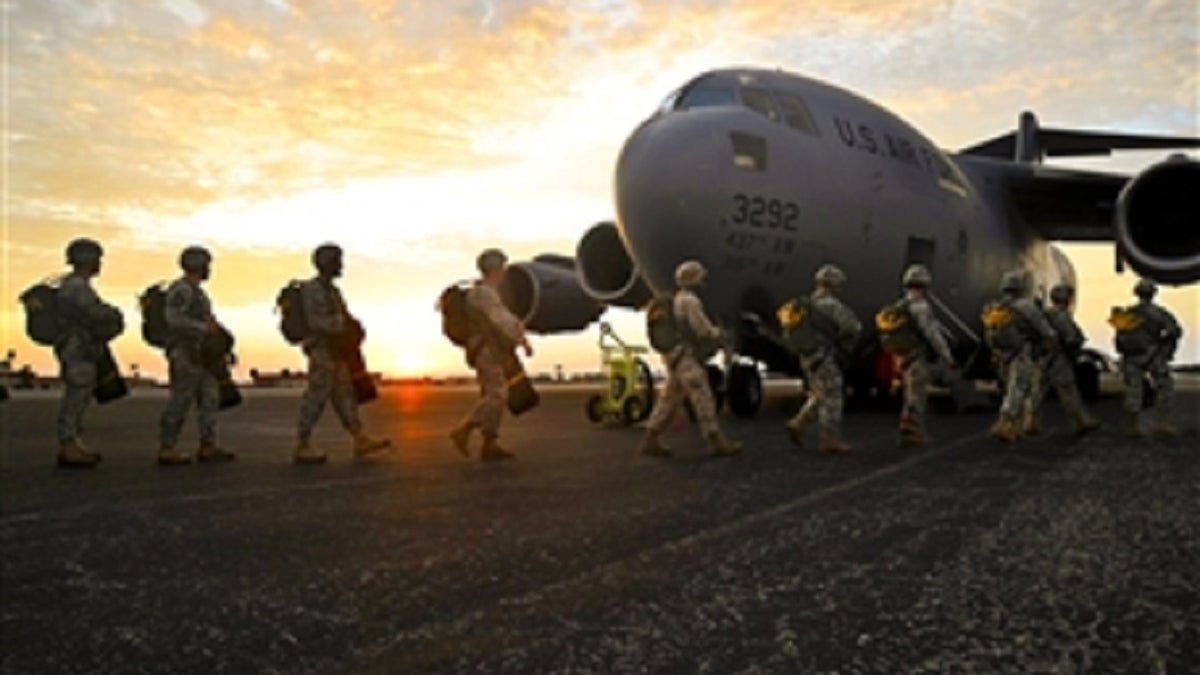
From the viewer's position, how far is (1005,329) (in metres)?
9.13

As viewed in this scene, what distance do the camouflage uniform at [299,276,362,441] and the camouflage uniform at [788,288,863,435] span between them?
383 cm

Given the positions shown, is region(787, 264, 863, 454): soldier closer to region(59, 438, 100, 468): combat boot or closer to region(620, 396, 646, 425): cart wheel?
region(620, 396, 646, 425): cart wheel

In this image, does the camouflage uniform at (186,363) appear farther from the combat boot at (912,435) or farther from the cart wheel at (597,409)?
the combat boot at (912,435)

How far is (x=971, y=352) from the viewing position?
13625 mm

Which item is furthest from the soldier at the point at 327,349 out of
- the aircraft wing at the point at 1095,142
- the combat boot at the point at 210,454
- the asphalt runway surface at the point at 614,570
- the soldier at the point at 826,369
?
the aircraft wing at the point at 1095,142

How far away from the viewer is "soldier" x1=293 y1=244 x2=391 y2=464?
7.57m

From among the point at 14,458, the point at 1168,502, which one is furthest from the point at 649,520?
the point at 14,458

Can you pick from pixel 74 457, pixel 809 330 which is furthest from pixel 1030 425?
pixel 74 457

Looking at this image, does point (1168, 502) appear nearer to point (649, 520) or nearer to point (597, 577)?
point (649, 520)

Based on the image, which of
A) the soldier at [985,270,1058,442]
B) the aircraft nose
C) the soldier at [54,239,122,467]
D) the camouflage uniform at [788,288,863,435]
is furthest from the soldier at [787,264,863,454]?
the soldier at [54,239,122,467]

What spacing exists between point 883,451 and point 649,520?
152 inches

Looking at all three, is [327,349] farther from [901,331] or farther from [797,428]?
[901,331]

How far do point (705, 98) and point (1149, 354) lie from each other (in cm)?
543

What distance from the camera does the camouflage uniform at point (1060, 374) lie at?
916cm
